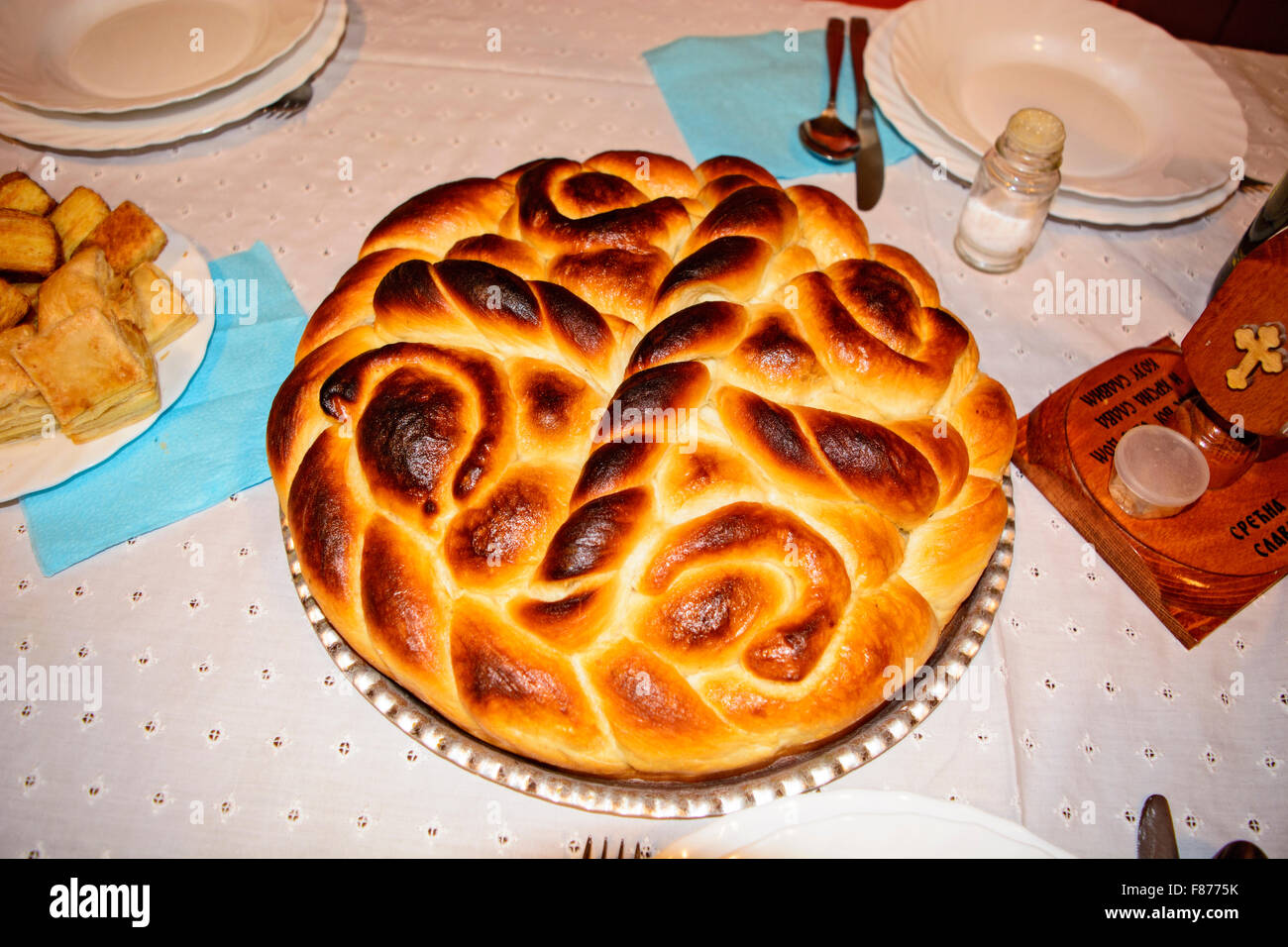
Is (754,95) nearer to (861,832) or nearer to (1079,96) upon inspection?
(1079,96)

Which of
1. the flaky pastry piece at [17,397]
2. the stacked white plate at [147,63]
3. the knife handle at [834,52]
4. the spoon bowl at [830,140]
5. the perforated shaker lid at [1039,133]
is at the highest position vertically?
the perforated shaker lid at [1039,133]

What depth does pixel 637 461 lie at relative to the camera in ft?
3.65

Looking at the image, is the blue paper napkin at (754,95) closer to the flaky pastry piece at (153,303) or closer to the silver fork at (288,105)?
the silver fork at (288,105)

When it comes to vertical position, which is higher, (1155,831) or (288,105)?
(288,105)

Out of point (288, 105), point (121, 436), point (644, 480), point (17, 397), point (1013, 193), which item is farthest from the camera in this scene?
point (288, 105)

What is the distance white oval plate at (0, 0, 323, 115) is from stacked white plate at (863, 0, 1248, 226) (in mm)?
1646

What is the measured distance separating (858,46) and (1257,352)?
1.49m

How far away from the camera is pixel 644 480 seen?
1.12m

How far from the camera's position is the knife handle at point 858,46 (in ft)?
7.22

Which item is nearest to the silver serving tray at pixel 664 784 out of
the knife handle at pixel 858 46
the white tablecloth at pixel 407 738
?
the white tablecloth at pixel 407 738

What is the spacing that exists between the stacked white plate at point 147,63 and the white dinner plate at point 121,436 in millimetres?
456

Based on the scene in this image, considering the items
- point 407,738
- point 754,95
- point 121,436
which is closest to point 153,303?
point 121,436

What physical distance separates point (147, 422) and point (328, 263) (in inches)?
24.2
